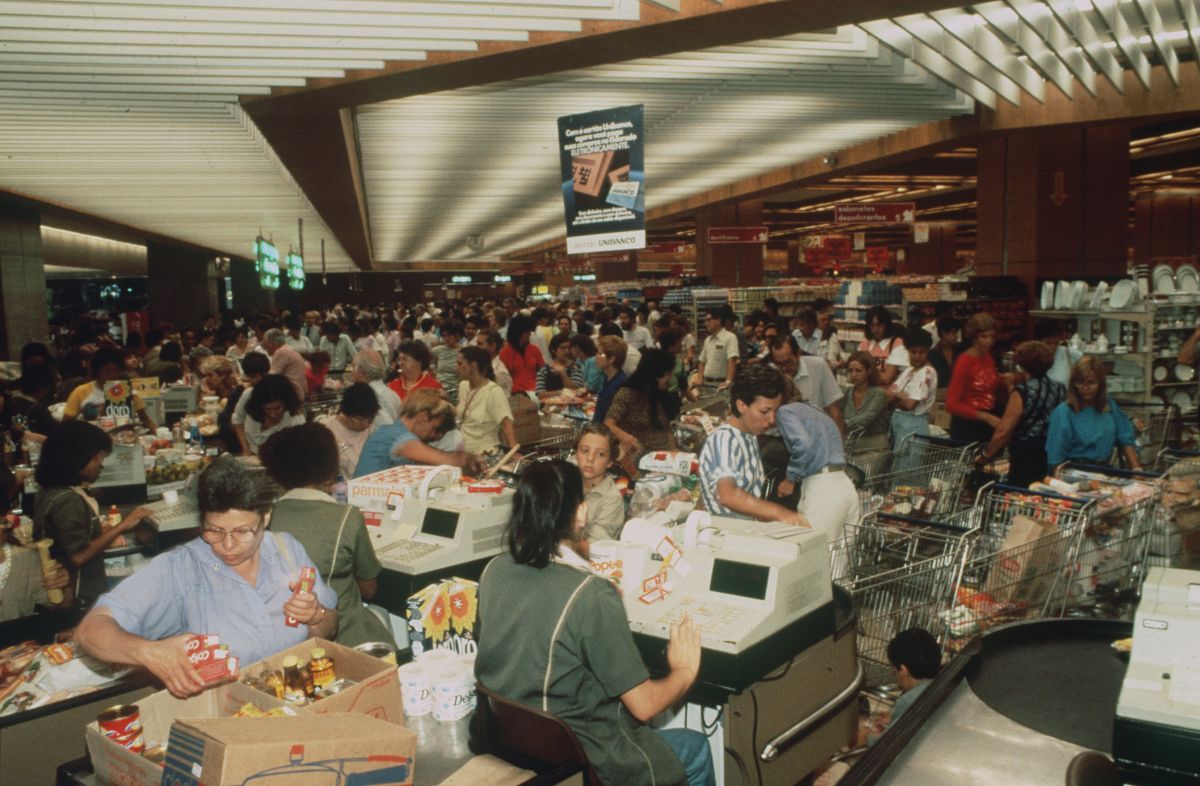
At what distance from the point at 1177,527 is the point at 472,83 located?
19.3ft

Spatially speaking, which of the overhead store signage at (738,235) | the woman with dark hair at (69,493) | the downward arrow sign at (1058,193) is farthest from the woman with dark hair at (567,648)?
the overhead store signage at (738,235)

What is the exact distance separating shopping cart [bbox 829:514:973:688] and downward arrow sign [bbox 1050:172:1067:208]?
10114 millimetres

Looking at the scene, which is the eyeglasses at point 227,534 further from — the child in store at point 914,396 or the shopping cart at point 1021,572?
the child in store at point 914,396

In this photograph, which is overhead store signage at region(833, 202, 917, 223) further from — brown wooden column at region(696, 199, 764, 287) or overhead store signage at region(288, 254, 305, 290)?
overhead store signage at region(288, 254, 305, 290)

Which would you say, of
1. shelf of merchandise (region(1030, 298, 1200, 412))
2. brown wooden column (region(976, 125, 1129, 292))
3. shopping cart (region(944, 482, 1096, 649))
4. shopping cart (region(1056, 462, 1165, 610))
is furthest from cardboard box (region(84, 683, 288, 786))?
brown wooden column (region(976, 125, 1129, 292))

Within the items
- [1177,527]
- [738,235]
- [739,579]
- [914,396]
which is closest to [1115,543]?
[1177,527]

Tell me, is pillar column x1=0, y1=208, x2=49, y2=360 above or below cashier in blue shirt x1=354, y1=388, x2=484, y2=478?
above

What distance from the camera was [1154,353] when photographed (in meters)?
8.78

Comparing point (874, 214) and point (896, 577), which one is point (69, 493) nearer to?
point (896, 577)

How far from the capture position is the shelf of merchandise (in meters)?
8.59

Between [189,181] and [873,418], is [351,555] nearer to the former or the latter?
[873,418]

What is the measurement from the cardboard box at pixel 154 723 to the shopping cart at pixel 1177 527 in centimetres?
489

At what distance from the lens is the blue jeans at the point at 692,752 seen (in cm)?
307

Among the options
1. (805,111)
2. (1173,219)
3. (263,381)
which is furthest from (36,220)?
(1173,219)
